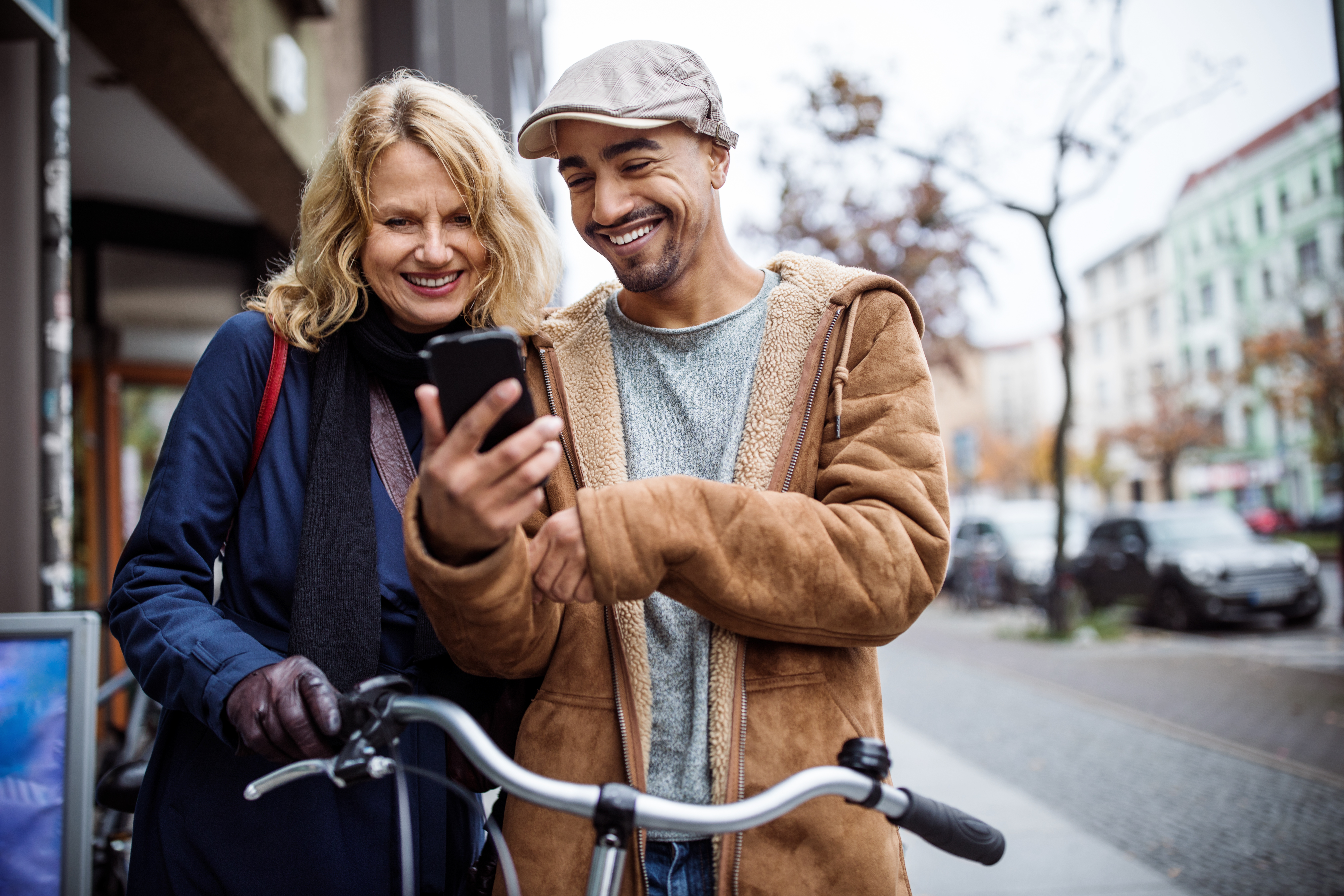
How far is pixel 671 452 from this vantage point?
171 cm

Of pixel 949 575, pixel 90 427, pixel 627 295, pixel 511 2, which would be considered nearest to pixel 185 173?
pixel 90 427

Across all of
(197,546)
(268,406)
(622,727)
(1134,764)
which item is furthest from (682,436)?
(1134,764)

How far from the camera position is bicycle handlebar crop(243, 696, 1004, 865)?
1141 mm

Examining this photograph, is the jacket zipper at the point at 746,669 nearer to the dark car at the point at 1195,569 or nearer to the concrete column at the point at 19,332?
the concrete column at the point at 19,332

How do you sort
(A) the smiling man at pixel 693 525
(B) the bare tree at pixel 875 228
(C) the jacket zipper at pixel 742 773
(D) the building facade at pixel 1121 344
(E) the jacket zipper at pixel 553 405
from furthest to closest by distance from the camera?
1. (D) the building facade at pixel 1121 344
2. (B) the bare tree at pixel 875 228
3. (E) the jacket zipper at pixel 553 405
4. (C) the jacket zipper at pixel 742 773
5. (A) the smiling man at pixel 693 525

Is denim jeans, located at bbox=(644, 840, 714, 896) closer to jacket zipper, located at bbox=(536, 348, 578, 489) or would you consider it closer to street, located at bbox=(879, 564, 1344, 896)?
jacket zipper, located at bbox=(536, 348, 578, 489)

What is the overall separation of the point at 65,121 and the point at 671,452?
239 cm

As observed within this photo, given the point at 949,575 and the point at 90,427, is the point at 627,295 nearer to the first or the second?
the point at 90,427

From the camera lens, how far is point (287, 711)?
4.23 ft

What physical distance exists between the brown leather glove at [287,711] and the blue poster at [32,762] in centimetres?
116

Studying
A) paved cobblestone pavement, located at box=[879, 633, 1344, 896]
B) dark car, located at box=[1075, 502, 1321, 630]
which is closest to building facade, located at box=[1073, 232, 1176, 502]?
dark car, located at box=[1075, 502, 1321, 630]

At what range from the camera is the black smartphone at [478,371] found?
3.61 ft

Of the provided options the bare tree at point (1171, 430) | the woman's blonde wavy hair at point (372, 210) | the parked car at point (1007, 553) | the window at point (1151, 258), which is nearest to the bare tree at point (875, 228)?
the parked car at point (1007, 553)

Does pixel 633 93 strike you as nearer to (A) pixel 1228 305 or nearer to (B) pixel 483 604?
(B) pixel 483 604
